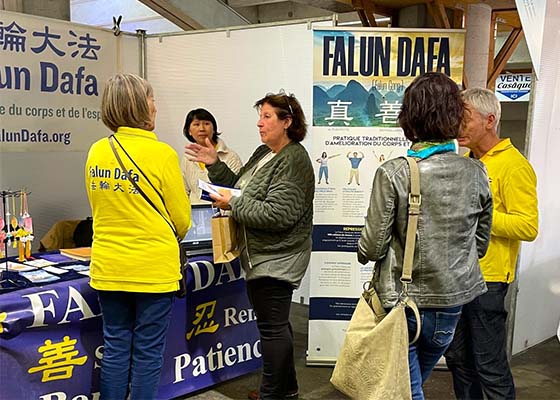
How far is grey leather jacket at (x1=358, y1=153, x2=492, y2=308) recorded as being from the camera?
1.49 m

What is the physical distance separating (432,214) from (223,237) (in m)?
0.94

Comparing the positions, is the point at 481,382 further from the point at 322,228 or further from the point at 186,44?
the point at 186,44

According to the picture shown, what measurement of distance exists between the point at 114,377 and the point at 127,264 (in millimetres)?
438

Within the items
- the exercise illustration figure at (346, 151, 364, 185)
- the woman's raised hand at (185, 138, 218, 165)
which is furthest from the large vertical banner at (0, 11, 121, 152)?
the exercise illustration figure at (346, 151, 364, 185)

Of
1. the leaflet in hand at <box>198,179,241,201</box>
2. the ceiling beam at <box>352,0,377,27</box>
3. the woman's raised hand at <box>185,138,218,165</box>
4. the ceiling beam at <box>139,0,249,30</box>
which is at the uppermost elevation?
the ceiling beam at <box>139,0,249,30</box>

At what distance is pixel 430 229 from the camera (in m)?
1.50

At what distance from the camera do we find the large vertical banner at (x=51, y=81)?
3.16m

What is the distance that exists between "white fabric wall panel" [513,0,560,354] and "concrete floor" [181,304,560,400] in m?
0.13

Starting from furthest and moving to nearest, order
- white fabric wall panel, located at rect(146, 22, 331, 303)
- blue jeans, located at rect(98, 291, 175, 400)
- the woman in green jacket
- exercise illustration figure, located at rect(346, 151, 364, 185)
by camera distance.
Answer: white fabric wall panel, located at rect(146, 22, 331, 303)
exercise illustration figure, located at rect(346, 151, 364, 185)
the woman in green jacket
blue jeans, located at rect(98, 291, 175, 400)

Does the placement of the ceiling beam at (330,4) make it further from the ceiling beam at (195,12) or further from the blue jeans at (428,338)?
the blue jeans at (428,338)

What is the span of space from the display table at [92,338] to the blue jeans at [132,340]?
0.55 ft

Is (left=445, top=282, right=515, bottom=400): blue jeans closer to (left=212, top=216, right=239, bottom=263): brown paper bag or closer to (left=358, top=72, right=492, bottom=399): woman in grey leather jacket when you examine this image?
(left=358, top=72, right=492, bottom=399): woman in grey leather jacket

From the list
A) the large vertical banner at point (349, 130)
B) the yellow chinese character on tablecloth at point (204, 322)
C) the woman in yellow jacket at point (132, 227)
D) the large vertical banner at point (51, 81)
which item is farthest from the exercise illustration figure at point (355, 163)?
the large vertical banner at point (51, 81)

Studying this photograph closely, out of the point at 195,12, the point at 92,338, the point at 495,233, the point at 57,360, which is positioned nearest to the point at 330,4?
the point at 195,12
